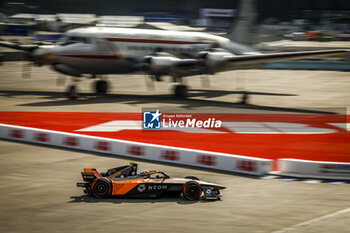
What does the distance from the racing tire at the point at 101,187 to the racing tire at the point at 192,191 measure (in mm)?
1616

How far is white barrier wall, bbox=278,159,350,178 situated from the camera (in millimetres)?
13156

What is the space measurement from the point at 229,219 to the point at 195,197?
4.30ft

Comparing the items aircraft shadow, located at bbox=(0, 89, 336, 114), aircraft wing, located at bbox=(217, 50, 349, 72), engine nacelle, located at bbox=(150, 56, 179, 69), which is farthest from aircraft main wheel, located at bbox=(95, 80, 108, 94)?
aircraft wing, located at bbox=(217, 50, 349, 72)

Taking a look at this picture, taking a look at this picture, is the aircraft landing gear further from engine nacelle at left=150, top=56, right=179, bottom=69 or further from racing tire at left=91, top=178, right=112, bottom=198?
racing tire at left=91, top=178, right=112, bottom=198

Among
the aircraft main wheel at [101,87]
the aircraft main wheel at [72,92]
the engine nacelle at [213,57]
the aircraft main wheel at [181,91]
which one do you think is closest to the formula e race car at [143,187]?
the engine nacelle at [213,57]

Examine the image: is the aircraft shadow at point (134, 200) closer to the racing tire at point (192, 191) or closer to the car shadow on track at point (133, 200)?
the car shadow on track at point (133, 200)

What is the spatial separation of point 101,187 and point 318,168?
5.94 m

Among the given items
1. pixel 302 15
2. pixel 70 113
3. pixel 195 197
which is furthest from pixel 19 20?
pixel 195 197

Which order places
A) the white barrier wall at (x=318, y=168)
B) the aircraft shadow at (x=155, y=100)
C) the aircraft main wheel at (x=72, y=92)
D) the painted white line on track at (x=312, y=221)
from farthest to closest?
1. the aircraft main wheel at (x=72, y=92)
2. the aircraft shadow at (x=155, y=100)
3. the white barrier wall at (x=318, y=168)
4. the painted white line on track at (x=312, y=221)

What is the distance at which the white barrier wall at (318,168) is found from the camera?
43.2 ft

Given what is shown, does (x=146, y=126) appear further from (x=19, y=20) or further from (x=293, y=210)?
(x=19, y=20)

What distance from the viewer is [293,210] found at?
33.7ft

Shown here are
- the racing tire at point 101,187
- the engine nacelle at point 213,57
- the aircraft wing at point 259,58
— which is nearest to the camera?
the racing tire at point 101,187

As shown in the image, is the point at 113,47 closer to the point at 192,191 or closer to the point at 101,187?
the point at 101,187
